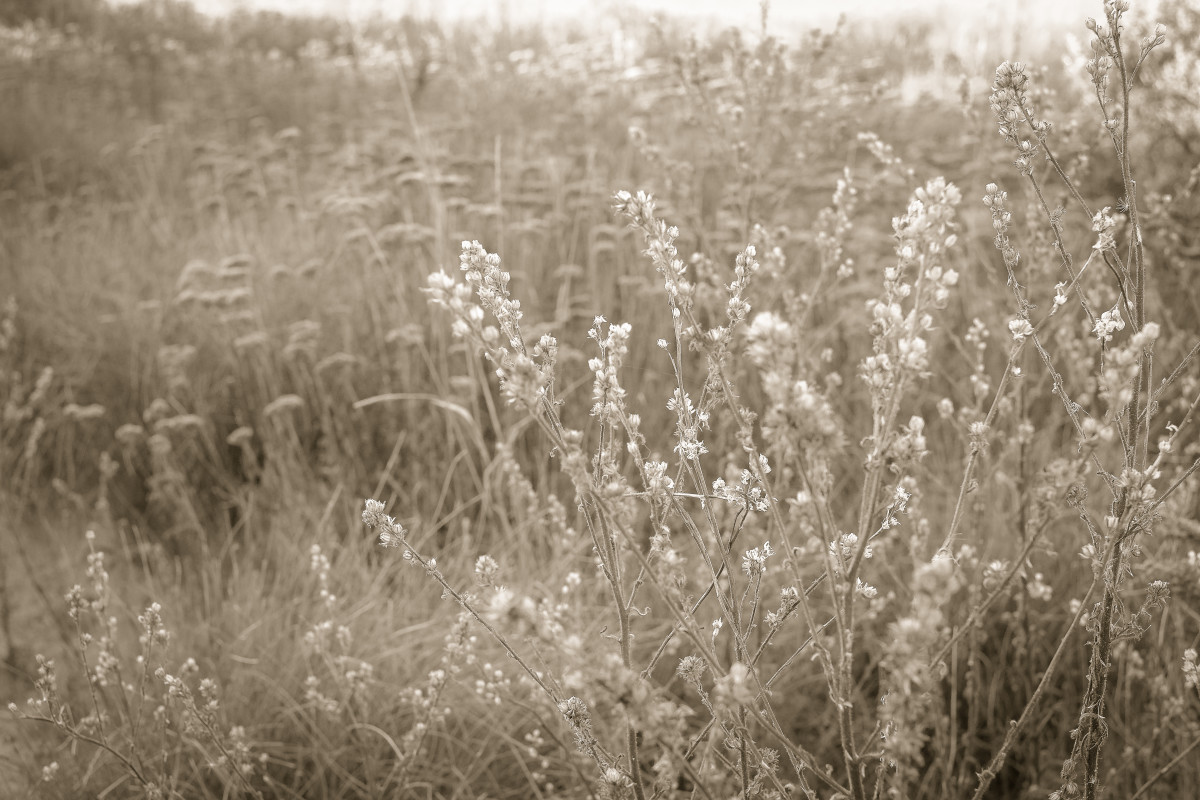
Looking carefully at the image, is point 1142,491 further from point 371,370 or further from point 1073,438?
point 371,370

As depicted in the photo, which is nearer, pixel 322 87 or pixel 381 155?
pixel 381 155

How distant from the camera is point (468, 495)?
135 inches

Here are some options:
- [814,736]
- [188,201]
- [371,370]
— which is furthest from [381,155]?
[814,736]

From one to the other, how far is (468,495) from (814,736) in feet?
4.98

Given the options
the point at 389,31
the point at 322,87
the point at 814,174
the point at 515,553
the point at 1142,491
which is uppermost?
the point at 389,31

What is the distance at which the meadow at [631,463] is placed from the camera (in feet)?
4.37

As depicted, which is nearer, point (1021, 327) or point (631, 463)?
point (1021, 327)

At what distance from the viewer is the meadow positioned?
1332 millimetres

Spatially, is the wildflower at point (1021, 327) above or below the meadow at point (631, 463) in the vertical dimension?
above

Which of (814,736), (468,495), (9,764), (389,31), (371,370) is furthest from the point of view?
(389,31)

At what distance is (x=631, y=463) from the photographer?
3.15 meters

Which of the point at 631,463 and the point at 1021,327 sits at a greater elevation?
the point at 1021,327

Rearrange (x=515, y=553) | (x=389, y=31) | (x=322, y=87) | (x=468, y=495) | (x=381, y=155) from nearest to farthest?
(x=515, y=553), (x=468, y=495), (x=381, y=155), (x=322, y=87), (x=389, y=31)

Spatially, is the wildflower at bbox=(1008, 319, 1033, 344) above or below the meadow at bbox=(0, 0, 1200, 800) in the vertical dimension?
above
